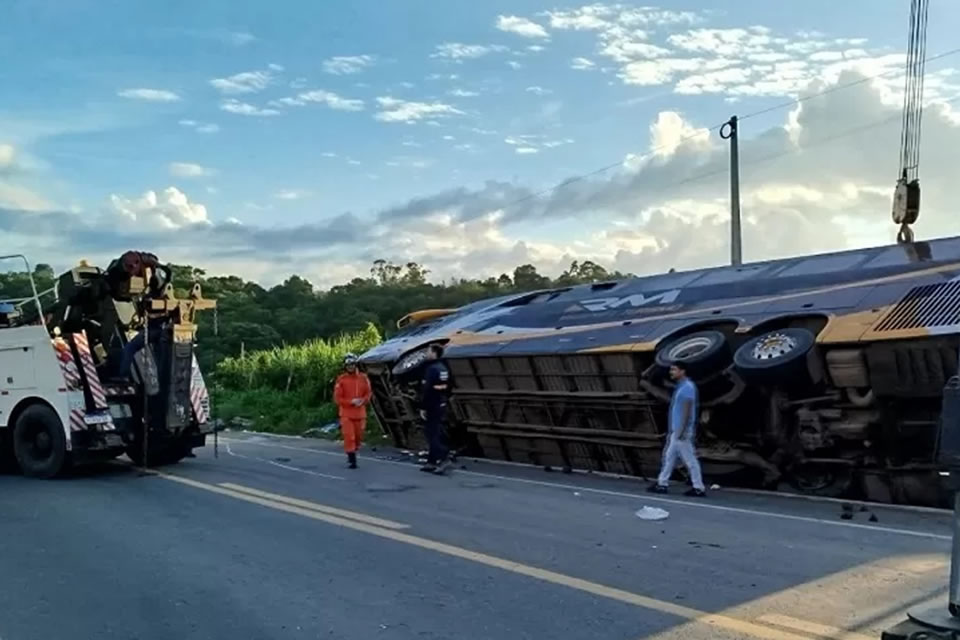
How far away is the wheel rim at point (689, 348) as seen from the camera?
11242 mm

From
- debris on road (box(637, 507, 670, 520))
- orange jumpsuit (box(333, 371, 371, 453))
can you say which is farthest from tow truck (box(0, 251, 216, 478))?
debris on road (box(637, 507, 670, 520))

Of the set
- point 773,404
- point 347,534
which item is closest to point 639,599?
point 347,534

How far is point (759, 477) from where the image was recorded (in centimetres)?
1096

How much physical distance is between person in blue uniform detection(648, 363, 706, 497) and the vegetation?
6686 millimetres

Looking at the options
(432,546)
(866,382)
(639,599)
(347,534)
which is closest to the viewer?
(639,599)

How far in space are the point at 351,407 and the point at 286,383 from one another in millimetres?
14763

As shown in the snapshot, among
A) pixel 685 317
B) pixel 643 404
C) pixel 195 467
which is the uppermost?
pixel 685 317

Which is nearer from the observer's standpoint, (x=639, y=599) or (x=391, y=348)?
(x=639, y=599)

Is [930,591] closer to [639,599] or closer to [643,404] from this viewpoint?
[639,599]

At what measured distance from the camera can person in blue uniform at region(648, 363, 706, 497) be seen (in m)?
10.7

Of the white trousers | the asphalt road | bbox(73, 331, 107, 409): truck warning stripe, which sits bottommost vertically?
the asphalt road

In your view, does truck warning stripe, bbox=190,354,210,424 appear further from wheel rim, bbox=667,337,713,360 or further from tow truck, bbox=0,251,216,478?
wheel rim, bbox=667,337,713,360

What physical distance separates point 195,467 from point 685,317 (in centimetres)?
694

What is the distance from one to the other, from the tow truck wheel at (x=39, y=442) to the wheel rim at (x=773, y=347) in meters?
8.40
